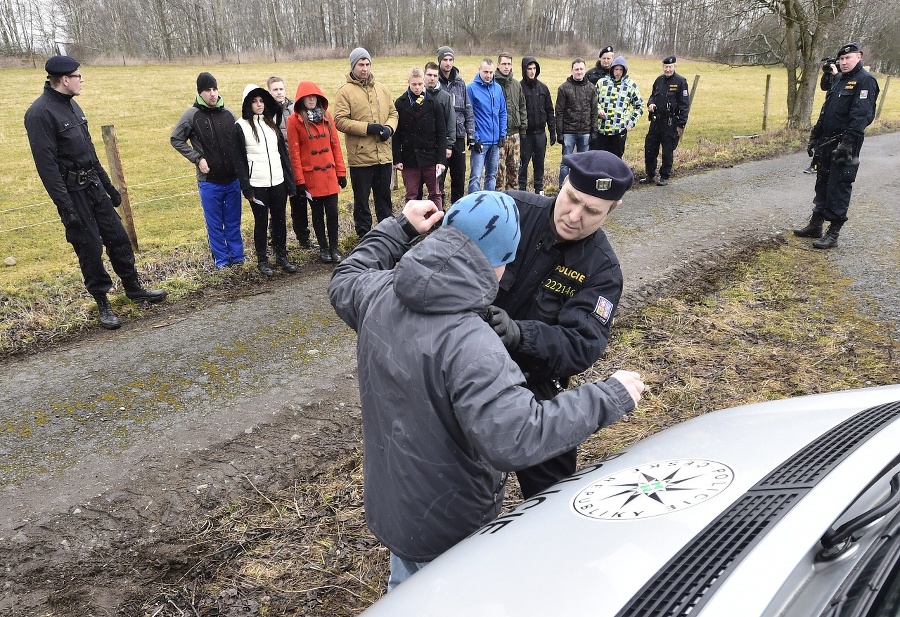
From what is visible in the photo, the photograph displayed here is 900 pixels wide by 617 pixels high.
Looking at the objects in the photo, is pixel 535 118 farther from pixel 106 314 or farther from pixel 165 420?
pixel 165 420

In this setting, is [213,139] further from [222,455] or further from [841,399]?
[841,399]

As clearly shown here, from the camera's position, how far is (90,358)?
516 centimetres

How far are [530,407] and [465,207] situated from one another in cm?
59

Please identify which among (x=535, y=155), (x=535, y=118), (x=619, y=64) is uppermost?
A: (x=619, y=64)

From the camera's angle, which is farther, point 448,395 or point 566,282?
point 566,282

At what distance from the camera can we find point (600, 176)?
8.14 ft

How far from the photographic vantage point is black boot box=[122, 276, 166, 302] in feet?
20.1


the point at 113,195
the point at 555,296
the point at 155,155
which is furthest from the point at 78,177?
the point at 155,155

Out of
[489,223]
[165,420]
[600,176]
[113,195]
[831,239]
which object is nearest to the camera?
[489,223]

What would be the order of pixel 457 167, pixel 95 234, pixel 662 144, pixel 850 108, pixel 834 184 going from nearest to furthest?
pixel 95 234
pixel 850 108
pixel 834 184
pixel 457 167
pixel 662 144

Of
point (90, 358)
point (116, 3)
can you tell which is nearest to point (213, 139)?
point (90, 358)

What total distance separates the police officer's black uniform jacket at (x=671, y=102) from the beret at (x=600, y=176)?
9202mm

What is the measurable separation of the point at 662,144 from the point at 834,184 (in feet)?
12.9

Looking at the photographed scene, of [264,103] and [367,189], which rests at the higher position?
[264,103]
